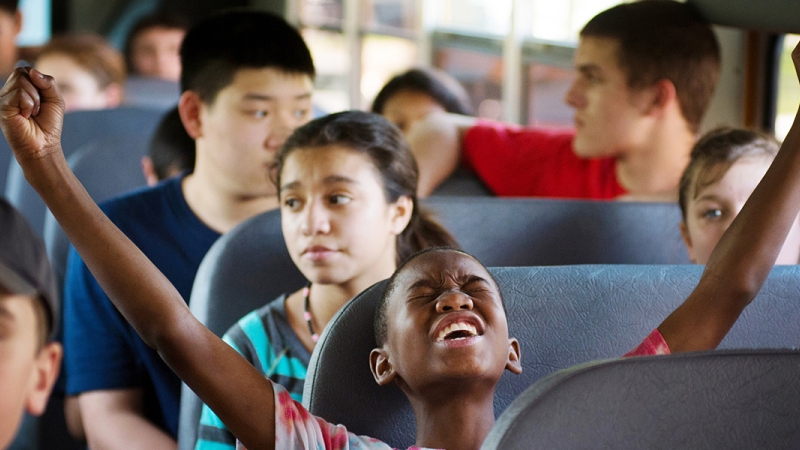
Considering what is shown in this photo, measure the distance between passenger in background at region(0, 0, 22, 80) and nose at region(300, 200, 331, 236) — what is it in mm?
2505

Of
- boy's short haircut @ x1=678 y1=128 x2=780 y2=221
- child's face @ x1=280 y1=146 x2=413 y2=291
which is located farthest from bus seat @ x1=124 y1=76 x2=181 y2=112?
boy's short haircut @ x1=678 y1=128 x2=780 y2=221

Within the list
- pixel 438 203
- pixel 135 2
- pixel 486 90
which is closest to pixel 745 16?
pixel 438 203

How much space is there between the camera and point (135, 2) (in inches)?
225

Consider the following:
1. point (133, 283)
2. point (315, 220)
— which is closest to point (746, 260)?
point (315, 220)

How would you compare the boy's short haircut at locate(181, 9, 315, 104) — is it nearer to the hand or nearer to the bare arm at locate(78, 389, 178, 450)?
the bare arm at locate(78, 389, 178, 450)

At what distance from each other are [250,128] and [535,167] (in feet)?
2.70

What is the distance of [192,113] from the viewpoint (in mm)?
1699

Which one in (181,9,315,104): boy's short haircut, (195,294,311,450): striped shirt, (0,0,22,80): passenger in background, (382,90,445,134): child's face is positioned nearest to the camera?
(195,294,311,450): striped shirt

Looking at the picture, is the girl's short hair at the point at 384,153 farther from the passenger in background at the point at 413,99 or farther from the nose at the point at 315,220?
the passenger in background at the point at 413,99

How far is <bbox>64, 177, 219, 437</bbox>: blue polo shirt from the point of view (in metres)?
1.47

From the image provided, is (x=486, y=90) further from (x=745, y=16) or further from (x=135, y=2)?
(x=135, y=2)

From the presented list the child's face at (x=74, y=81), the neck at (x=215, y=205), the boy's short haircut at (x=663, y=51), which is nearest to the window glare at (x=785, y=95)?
the boy's short haircut at (x=663, y=51)

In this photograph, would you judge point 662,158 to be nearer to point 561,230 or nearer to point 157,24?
point 561,230

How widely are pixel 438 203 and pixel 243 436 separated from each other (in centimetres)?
73
